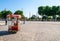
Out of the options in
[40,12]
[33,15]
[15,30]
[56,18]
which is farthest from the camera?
[33,15]

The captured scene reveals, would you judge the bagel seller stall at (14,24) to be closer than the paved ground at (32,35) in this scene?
No

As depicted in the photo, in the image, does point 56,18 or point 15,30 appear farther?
point 56,18

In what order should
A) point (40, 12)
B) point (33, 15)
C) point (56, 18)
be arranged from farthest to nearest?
point (33, 15), point (40, 12), point (56, 18)

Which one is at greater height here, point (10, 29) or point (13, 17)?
point (13, 17)

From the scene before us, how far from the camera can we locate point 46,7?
117062 mm

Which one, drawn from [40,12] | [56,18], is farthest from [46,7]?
[56,18]

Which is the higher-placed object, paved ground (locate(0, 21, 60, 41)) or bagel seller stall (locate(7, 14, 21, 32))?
bagel seller stall (locate(7, 14, 21, 32))

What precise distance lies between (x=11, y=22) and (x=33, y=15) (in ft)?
348

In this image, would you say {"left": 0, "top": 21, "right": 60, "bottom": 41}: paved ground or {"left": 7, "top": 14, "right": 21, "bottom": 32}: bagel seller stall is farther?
{"left": 7, "top": 14, "right": 21, "bottom": 32}: bagel seller stall

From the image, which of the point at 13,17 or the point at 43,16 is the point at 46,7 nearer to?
the point at 43,16

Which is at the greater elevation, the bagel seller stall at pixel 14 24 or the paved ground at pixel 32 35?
the bagel seller stall at pixel 14 24

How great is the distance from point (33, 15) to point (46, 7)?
14397 mm

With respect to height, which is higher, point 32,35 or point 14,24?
point 14,24

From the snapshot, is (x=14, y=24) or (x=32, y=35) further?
(x=14, y=24)
